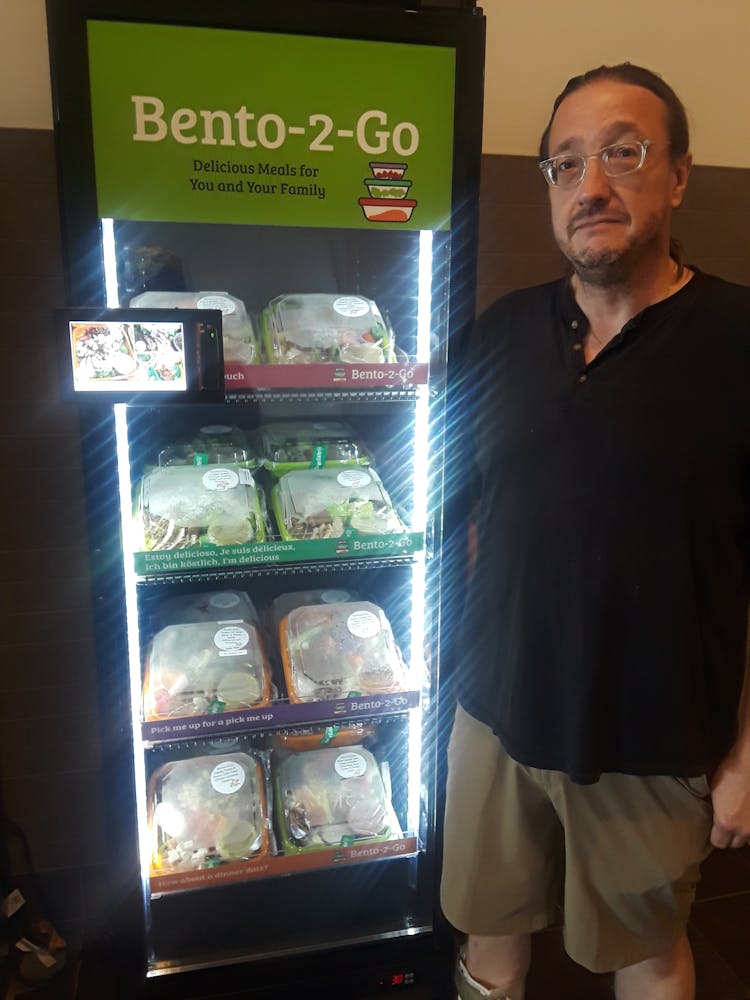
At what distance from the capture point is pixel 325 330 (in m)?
1.60

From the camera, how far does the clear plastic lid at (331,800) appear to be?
5.70 ft

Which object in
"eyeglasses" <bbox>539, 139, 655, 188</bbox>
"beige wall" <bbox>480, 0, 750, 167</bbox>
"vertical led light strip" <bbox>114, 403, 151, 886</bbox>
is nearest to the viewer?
"eyeglasses" <bbox>539, 139, 655, 188</bbox>

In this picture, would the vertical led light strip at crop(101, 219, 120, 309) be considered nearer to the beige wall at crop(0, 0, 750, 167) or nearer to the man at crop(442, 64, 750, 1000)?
the man at crop(442, 64, 750, 1000)

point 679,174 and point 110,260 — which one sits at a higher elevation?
point 679,174

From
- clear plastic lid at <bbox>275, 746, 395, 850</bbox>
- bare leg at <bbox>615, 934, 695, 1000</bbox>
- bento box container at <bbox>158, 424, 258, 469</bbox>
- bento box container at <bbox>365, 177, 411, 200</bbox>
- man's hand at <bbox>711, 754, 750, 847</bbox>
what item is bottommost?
bare leg at <bbox>615, 934, 695, 1000</bbox>

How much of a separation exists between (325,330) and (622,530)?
0.73 m

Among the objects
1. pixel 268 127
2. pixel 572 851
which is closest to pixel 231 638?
pixel 572 851

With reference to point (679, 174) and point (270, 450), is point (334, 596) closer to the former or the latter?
point (270, 450)

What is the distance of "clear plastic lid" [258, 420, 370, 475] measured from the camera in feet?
→ 5.74

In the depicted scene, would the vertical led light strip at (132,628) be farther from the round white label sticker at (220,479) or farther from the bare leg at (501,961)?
the bare leg at (501,961)

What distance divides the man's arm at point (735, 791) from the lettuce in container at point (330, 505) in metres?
0.75

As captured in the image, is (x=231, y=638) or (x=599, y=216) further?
(x=231, y=638)

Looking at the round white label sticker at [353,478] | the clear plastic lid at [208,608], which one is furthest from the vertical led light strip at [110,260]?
the clear plastic lid at [208,608]

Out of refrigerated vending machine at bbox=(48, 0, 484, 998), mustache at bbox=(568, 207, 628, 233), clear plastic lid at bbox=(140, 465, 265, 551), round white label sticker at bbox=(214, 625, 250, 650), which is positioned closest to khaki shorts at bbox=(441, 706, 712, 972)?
refrigerated vending machine at bbox=(48, 0, 484, 998)
